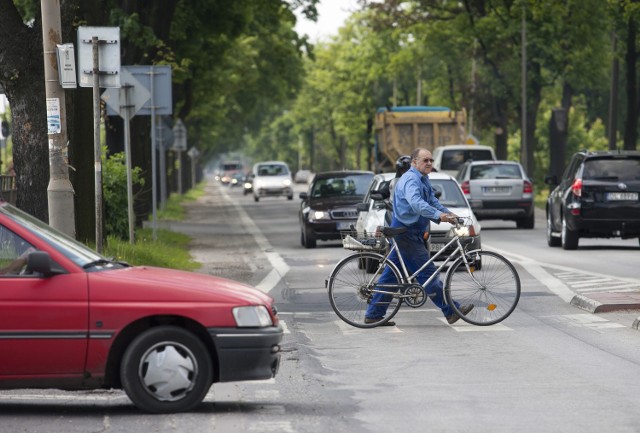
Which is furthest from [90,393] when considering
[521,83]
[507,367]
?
[521,83]

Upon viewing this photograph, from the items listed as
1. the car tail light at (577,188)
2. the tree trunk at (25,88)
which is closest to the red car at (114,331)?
the tree trunk at (25,88)

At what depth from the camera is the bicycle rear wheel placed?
14234mm

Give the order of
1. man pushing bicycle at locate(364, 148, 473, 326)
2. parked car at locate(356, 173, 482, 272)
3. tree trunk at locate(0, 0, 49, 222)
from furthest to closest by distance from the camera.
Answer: parked car at locate(356, 173, 482, 272) → tree trunk at locate(0, 0, 49, 222) → man pushing bicycle at locate(364, 148, 473, 326)

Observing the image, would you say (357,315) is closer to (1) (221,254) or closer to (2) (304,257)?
(2) (304,257)

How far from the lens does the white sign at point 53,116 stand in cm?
1639

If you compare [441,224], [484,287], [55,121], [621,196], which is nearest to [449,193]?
[441,224]

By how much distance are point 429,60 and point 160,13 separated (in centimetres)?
5243

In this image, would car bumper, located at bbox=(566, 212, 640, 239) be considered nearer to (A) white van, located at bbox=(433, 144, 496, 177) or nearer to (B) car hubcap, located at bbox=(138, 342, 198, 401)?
(A) white van, located at bbox=(433, 144, 496, 177)

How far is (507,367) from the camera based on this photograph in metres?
11.4

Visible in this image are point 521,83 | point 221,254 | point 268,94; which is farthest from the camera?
point 268,94

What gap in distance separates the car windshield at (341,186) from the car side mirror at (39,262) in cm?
2016

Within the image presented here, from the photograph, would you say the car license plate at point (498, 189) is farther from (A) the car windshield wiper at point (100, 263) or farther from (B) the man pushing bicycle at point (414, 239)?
(A) the car windshield wiper at point (100, 263)

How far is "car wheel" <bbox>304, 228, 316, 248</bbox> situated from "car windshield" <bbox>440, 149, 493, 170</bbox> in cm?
1397

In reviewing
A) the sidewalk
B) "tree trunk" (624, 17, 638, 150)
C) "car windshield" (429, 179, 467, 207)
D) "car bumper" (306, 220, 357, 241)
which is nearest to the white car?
"car windshield" (429, 179, 467, 207)
